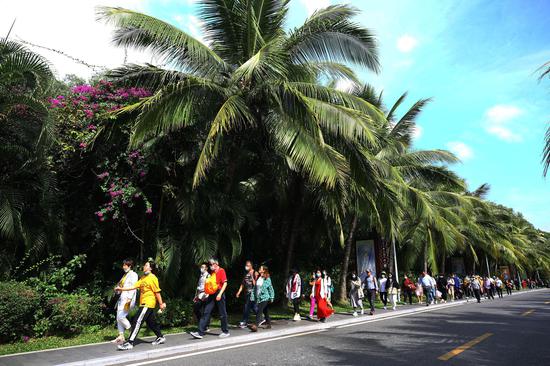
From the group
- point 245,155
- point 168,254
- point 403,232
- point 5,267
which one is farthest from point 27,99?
point 403,232

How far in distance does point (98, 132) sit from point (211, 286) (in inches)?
201

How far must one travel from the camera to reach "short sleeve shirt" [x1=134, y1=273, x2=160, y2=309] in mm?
8680

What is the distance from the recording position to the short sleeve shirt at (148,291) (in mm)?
8680

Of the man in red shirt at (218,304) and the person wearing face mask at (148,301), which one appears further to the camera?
the man in red shirt at (218,304)

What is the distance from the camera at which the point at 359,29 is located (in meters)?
12.3

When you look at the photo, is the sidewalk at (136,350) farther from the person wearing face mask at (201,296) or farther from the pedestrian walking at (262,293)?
the person wearing face mask at (201,296)

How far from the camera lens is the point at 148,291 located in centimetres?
877

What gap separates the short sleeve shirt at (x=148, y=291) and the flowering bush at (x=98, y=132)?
296 centimetres

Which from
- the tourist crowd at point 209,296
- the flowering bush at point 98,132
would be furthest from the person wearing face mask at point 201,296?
the flowering bush at point 98,132

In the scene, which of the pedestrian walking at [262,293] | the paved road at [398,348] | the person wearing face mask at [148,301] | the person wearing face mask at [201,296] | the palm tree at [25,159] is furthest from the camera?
the pedestrian walking at [262,293]

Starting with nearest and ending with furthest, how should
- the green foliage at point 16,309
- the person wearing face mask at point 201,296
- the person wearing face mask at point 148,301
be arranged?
1. the person wearing face mask at point 148,301
2. the green foliage at point 16,309
3. the person wearing face mask at point 201,296

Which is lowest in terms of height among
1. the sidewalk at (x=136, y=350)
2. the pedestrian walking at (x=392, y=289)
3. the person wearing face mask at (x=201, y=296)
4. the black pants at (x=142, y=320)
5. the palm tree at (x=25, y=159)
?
the sidewalk at (x=136, y=350)

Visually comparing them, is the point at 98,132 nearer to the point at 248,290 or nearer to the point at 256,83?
the point at 256,83

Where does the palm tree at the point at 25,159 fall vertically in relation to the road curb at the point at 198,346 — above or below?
above
